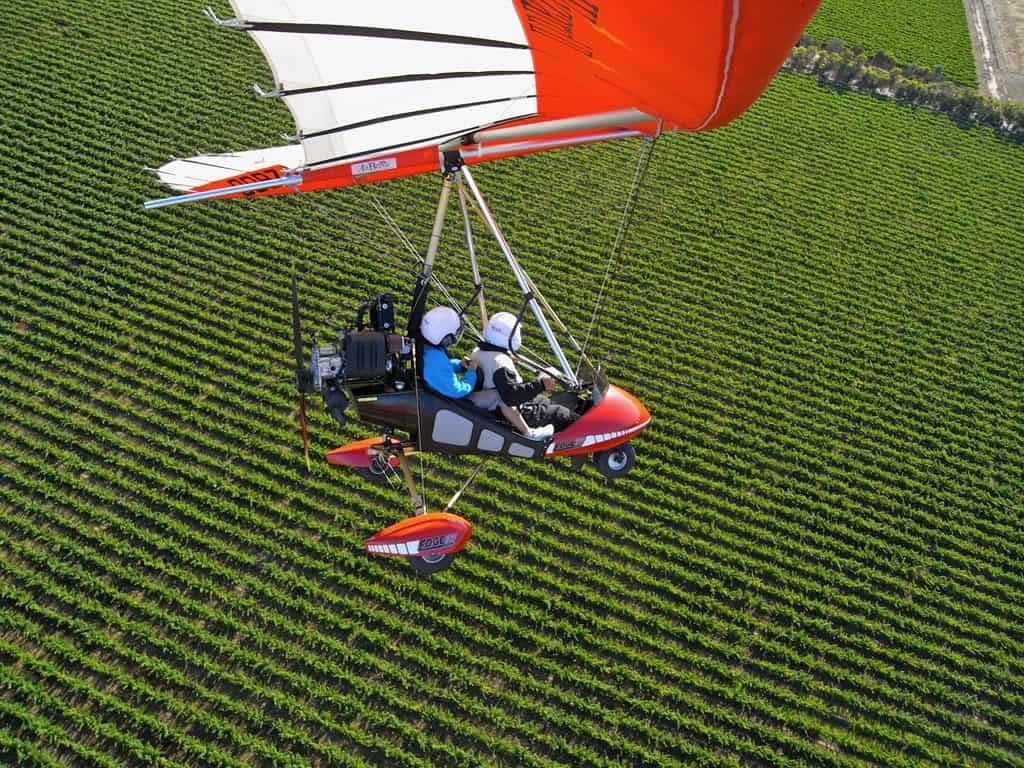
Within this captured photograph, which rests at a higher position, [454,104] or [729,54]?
[729,54]

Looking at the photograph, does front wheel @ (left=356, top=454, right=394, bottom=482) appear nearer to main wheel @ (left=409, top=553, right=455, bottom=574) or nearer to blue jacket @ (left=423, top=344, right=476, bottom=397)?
main wheel @ (left=409, top=553, right=455, bottom=574)

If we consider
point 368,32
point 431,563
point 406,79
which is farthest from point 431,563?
point 368,32

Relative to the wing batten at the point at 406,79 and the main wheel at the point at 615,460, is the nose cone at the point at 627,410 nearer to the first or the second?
the main wheel at the point at 615,460

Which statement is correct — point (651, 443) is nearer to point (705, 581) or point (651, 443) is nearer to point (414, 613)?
point (705, 581)

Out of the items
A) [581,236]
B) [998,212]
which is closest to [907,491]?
[581,236]

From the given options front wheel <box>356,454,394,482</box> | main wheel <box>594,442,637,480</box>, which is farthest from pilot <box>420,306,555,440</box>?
front wheel <box>356,454,394,482</box>

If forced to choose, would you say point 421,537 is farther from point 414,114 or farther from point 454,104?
point 454,104

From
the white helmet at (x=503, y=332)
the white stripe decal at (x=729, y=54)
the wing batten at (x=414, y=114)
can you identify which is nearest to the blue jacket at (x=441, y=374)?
the white helmet at (x=503, y=332)
